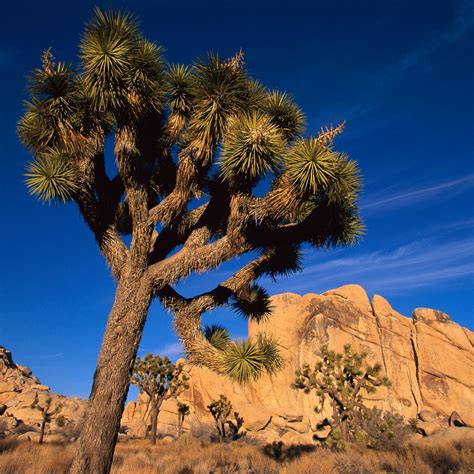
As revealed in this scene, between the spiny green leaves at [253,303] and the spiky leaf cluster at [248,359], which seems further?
the spiny green leaves at [253,303]

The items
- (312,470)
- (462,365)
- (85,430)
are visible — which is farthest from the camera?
(462,365)

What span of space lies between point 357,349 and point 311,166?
1392 inches

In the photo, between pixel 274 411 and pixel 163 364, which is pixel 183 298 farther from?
pixel 274 411

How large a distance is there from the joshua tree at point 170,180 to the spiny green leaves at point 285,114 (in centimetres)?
3

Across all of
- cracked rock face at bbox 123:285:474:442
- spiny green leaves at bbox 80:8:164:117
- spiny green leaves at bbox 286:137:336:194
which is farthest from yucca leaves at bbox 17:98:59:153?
cracked rock face at bbox 123:285:474:442

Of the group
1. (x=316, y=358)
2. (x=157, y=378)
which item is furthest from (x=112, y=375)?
(x=316, y=358)

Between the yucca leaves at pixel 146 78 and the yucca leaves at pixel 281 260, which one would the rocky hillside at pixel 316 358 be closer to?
the yucca leaves at pixel 281 260

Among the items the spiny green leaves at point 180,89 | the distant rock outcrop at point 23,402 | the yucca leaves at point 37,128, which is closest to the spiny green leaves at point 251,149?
the spiny green leaves at point 180,89

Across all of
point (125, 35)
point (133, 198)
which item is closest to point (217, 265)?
point (133, 198)

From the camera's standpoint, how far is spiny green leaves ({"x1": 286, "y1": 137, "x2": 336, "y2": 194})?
5675 mm

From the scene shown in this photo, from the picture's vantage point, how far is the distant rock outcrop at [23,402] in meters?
26.2

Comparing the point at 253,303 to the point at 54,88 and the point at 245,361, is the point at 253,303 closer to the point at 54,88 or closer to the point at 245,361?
the point at 245,361

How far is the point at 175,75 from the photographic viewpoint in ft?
23.5

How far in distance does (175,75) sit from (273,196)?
3.18 meters
